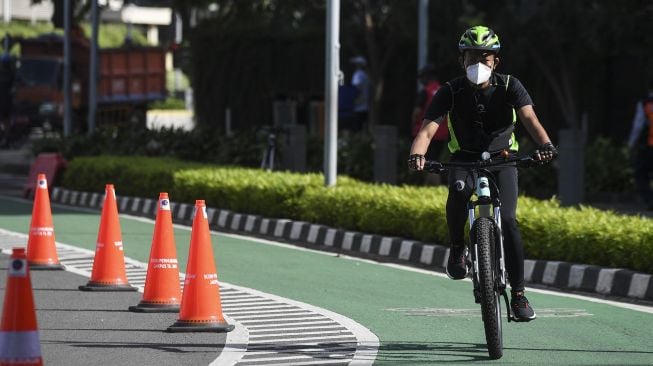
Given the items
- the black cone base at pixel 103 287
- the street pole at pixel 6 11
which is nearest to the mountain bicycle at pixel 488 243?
the black cone base at pixel 103 287

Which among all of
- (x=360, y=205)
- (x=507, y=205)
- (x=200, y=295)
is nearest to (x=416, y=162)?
(x=507, y=205)

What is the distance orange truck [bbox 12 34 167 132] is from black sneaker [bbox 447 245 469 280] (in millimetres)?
36499

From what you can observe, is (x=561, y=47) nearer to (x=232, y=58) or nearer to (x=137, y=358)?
(x=232, y=58)

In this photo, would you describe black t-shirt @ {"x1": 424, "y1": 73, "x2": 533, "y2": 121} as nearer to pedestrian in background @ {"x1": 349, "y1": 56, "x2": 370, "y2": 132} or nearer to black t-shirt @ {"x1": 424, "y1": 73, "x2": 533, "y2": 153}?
black t-shirt @ {"x1": 424, "y1": 73, "x2": 533, "y2": 153}

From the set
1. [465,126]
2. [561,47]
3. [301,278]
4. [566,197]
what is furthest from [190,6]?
[465,126]

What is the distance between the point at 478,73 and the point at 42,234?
5795 millimetres

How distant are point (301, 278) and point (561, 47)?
16.0 m

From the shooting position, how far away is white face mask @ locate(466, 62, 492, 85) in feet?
31.9

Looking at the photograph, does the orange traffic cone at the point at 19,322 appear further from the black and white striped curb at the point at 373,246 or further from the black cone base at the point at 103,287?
the black and white striped curb at the point at 373,246

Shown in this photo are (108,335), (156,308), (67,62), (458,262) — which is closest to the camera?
(458,262)

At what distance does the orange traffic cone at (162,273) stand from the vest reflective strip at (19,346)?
13.9 ft

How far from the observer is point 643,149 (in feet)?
69.7

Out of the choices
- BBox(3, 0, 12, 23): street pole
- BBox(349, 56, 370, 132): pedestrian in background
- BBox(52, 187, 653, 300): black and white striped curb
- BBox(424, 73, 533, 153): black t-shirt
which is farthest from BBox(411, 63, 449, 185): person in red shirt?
BBox(3, 0, 12, 23): street pole

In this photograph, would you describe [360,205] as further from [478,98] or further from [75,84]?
[75,84]
